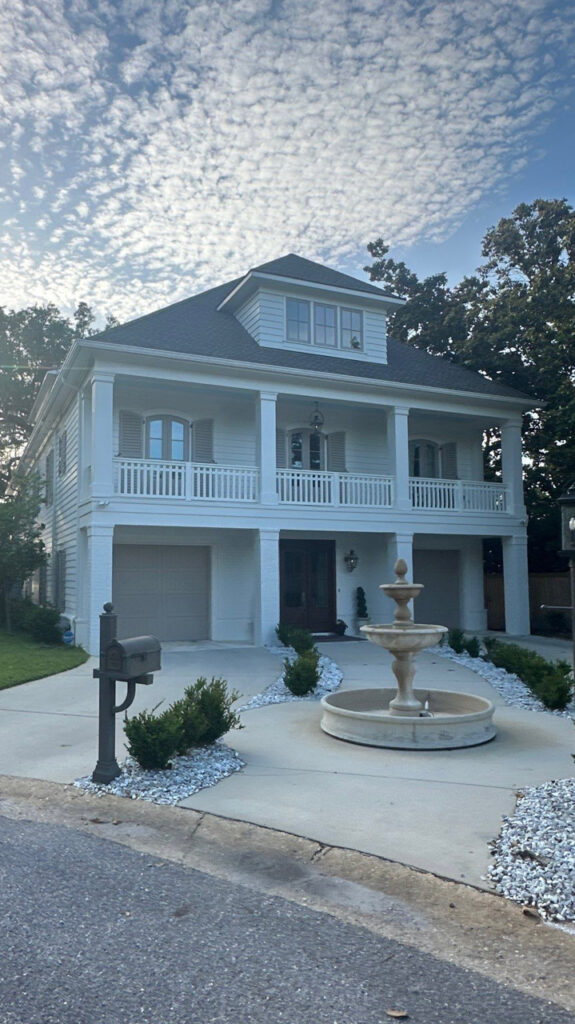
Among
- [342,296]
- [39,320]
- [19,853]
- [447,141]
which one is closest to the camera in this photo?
[19,853]

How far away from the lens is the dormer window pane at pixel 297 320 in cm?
1766

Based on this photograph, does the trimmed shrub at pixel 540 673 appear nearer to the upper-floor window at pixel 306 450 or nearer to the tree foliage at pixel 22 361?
the upper-floor window at pixel 306 450

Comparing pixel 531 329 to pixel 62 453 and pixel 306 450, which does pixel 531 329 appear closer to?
pixel 306 450

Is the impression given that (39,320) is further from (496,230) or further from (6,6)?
(6,6)

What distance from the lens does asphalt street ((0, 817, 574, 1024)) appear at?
Answer: 2721 millimetres

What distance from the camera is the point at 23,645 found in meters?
15.2

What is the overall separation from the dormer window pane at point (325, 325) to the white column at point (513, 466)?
5.19m

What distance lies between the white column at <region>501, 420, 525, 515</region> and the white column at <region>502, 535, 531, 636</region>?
2.90 feet

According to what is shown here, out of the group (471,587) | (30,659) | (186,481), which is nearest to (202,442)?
(186,481)

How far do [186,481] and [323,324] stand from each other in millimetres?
5933

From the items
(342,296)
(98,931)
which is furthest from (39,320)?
(98,931)

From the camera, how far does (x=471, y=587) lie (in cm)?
1977

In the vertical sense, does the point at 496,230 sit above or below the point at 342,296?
above

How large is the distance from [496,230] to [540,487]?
358 inches
